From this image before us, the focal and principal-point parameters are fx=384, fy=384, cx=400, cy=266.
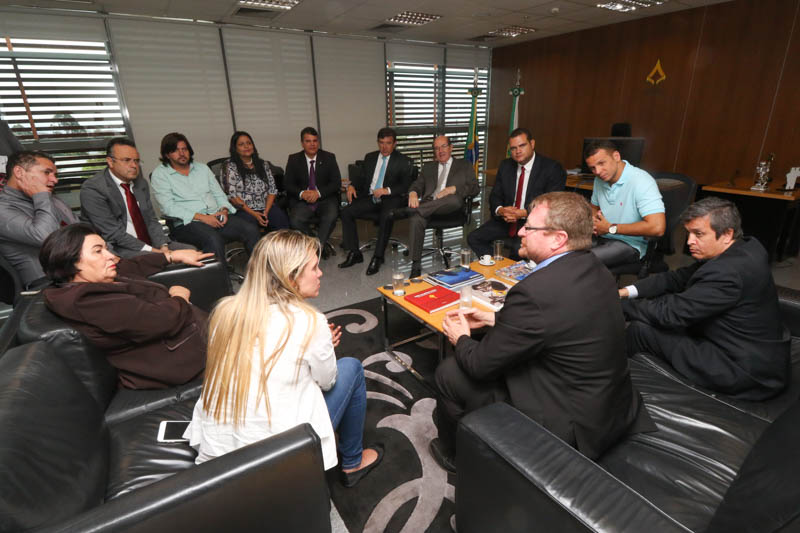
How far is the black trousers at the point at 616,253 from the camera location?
109 inches

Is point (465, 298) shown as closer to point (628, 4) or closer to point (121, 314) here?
point (121, 314)

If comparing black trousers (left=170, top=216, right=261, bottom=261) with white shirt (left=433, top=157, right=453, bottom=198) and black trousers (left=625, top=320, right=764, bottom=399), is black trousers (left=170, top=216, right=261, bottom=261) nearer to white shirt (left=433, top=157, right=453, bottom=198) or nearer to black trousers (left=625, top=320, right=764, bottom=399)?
white shirt (left=433, top=157, right=453, bottom=198)

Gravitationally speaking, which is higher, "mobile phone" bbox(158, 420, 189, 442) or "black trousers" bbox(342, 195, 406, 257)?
"black trousers" bbox(342, 195, 406, 257)

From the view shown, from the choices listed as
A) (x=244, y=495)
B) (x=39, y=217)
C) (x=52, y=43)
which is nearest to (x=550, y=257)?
(x=244, y=495)

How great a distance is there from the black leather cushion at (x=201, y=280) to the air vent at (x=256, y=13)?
335 cm

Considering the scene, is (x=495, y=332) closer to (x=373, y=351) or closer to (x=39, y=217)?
(x=373, y=351)

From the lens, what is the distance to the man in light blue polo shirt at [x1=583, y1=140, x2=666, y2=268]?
8.68 ft

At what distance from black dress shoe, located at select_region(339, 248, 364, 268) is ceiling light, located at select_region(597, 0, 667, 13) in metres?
4.15

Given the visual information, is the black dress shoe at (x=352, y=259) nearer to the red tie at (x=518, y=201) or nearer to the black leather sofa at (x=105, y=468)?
the red tie at (x=518, y=201)

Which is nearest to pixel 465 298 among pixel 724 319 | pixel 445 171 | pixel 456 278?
pixel 456 278

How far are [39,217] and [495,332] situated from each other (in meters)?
2.73

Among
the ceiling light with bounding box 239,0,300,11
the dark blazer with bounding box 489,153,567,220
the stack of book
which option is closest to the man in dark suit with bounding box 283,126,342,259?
the ceiling light with bounding box 239,0,300,11

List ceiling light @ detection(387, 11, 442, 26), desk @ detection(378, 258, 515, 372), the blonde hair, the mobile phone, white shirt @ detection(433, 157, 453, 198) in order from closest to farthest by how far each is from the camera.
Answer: the blonde hair < the mobile phone < desk @ detection(378, 258, 515, 372) < white shirt @ detection(433, 157, 453, 198) < ceiling light @ detection(387, 11, 442, 26)

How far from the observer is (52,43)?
13.3ft
